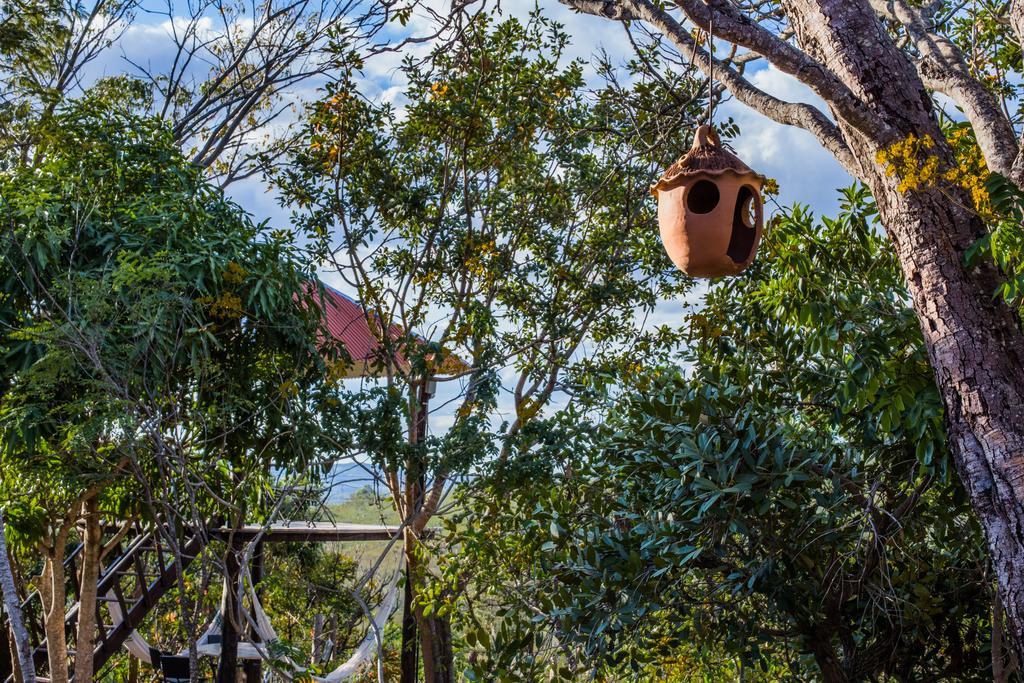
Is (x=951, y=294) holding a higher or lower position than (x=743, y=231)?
lower

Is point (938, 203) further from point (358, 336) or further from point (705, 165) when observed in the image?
point (358, 336)

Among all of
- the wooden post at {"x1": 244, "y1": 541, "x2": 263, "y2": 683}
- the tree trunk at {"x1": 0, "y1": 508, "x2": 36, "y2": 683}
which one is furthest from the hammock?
the tree trunk at {"x1": 0, "y1": 508, "x2": 36, "y2": 683}

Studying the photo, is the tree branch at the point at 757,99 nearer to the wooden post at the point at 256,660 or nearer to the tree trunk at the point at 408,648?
the tree trunk at the point at 408,648

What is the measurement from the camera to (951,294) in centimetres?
224

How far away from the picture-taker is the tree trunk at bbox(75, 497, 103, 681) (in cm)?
512

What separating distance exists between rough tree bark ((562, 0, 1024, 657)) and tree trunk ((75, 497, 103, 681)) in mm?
4408

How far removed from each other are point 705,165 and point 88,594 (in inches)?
185

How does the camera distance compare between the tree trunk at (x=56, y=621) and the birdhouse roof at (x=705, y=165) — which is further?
the tree trunk at (x=56, y=621)

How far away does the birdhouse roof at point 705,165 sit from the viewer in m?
2.00

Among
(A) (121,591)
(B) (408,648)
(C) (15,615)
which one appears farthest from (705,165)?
(A) (121,591)

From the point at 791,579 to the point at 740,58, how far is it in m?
1.76

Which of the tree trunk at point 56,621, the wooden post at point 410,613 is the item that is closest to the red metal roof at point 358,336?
the wooden post at point 410,613

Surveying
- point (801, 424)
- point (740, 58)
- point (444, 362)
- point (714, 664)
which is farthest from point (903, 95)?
point (444, 362)

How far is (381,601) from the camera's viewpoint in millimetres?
4383
